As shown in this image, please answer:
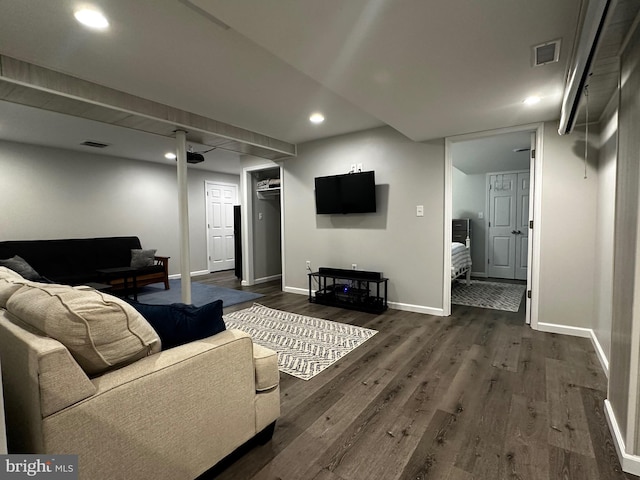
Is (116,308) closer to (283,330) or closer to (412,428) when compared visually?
(412,428)

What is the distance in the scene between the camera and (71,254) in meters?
5.05

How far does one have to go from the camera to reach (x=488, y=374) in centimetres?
244

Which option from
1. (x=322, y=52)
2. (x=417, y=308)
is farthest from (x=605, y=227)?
(x=322, y=52)

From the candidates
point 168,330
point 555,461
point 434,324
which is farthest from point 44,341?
point 434,324

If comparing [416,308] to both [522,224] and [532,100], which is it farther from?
[522,224]

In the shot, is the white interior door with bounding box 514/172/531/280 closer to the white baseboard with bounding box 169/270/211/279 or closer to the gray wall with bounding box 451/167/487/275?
the gray wall with bounding box 451/167/487/275

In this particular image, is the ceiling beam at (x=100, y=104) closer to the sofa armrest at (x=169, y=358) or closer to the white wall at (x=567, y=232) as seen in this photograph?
the sofa armrest at (x=169, y=358)

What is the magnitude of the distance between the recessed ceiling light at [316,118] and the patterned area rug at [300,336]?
8.02ft

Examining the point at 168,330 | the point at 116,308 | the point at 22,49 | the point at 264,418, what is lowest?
the point at 264,418

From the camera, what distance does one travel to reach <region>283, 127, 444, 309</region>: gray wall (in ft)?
13.0

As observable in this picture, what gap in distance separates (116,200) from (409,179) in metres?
5.38

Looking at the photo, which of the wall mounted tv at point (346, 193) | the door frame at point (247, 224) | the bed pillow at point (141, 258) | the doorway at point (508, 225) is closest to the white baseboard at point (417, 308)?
the wall mounted tv at point (346, 193)

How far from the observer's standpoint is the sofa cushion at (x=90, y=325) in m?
1.08

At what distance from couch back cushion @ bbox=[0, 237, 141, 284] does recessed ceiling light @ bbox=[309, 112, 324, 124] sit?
13.4ft
